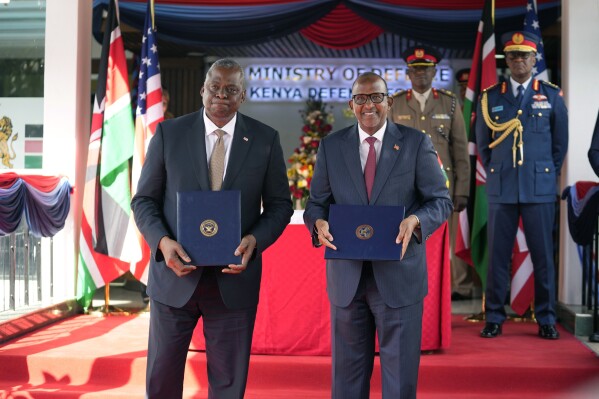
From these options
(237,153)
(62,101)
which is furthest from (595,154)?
(62,101)

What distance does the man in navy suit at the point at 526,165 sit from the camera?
16.5 feet

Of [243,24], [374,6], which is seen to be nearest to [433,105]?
[374,6]

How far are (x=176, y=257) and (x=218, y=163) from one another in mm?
391

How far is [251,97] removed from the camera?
35.9ft

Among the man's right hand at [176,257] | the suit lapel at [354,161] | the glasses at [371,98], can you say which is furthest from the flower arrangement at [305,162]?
the man's right hand at [176,257]

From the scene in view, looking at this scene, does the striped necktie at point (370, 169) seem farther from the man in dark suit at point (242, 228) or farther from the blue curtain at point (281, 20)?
the blue curtain at point (281, 20)

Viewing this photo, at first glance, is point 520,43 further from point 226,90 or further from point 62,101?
point 62,101

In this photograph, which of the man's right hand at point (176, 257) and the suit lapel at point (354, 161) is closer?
the man's right hand at point (176, 257)

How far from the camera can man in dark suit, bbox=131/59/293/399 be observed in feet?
9.02

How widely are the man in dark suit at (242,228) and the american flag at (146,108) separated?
124 inches

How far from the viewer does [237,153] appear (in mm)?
2805

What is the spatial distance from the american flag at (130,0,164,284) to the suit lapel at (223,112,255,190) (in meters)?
3.20

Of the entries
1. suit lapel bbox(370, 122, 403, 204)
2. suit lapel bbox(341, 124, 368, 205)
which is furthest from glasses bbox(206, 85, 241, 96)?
suit lapel bbox(370, 122, 403, 204)

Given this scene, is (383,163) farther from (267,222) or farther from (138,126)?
(138,126)
